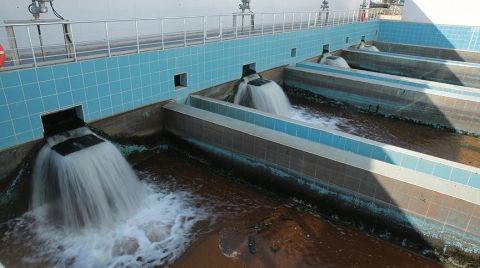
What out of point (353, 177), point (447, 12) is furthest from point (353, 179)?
point (447, 12)

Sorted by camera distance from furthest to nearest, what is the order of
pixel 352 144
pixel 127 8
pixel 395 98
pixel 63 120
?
pixel 395 98
pixel 127 8
pixel 63 120
pixel 352 144

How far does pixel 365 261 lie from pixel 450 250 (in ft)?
3.74

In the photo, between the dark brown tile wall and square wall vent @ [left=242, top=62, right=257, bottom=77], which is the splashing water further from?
square wall vent @ [left=242, top=62, right=257, bottom=77]

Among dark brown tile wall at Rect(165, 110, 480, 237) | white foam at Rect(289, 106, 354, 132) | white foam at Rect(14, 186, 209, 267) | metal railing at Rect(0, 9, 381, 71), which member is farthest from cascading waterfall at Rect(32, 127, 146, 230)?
white foam at Rect(289, 106, 354, 132)

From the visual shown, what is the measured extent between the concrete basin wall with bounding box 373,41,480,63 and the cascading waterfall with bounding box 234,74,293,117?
8930mm

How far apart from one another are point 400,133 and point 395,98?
3.62 feet

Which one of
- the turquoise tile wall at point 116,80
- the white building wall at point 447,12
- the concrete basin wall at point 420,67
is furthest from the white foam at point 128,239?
the white building wall at point 447,12

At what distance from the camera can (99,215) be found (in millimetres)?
4875

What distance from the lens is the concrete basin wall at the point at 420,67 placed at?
437 inches

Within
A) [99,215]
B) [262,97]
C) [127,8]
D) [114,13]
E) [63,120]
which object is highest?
[127,8]

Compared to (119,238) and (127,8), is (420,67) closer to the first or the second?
(127,8)

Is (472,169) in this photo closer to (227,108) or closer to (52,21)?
(227,108)

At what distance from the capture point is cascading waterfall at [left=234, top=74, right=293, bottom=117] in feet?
28.1

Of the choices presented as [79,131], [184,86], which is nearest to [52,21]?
[79,131]
